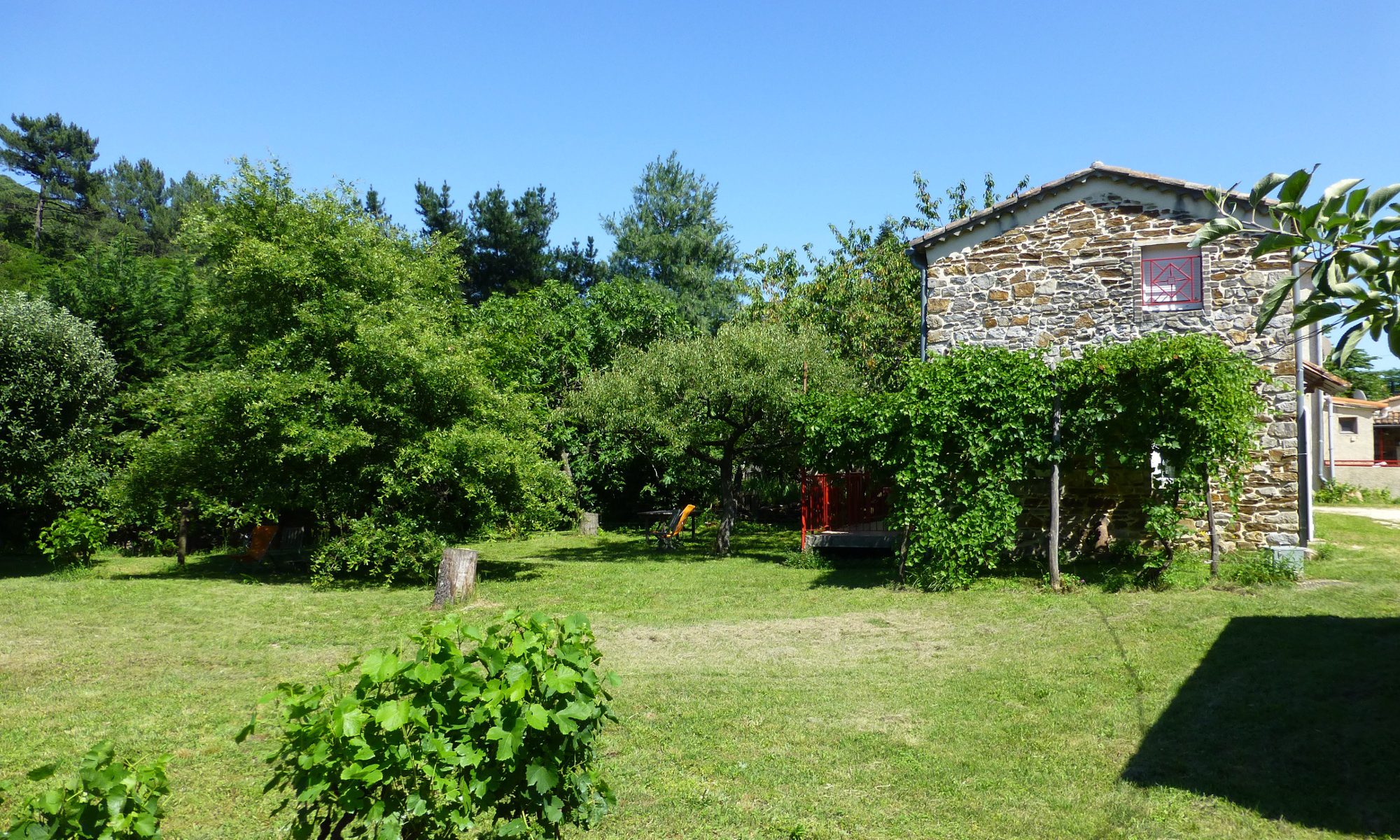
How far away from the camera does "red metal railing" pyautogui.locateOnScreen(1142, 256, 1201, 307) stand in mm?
12188

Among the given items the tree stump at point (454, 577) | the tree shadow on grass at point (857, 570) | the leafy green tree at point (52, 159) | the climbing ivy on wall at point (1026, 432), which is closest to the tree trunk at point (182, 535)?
the tree stump at point (454, 577)

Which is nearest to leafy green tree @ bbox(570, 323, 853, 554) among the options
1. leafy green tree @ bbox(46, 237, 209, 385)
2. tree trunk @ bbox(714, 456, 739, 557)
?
tree trunk @ bbox(714, 456, 739, 557)

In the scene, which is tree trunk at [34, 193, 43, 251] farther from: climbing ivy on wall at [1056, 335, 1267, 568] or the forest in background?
climbing ivy on wall at [1056, 335, 1267, 568]

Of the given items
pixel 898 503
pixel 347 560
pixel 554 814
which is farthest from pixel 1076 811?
pixel 347 560

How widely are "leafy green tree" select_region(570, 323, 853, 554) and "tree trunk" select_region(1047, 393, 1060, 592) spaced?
4382mm

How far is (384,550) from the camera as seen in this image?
1300 centimetres

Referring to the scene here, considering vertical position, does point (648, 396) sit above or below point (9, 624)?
above

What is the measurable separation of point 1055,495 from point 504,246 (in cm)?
2719

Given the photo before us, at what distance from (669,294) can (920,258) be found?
2121 cm

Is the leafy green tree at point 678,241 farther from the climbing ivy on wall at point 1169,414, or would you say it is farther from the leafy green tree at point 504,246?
the climbing ivy on wall at point 1169,414

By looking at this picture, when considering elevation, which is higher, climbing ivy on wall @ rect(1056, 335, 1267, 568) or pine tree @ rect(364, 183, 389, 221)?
pine tree @ rect(364, 183, 389, 221)

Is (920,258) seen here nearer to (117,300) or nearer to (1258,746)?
(1258,746)

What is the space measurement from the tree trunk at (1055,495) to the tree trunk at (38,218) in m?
43.5

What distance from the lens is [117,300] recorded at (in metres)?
17.6
